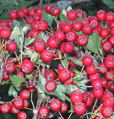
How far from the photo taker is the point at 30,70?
1.22 m

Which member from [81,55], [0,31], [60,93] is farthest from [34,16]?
[60,93]

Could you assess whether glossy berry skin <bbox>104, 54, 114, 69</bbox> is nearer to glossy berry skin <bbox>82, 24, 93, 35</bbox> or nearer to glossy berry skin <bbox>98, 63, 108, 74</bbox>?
glossy berry skin <bbox>98, 63, 108, 74</bbox>

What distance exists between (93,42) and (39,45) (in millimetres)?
366

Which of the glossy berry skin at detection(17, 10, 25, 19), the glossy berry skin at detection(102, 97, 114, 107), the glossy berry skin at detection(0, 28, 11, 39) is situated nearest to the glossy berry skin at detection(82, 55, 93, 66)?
the glossy berry skin at detection(102, 97, 114, 107)

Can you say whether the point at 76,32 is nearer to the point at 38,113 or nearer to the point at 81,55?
the point at 81,55

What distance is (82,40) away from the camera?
52.5 inches

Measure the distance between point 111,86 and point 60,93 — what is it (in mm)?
389

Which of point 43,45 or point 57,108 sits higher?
point 43,45

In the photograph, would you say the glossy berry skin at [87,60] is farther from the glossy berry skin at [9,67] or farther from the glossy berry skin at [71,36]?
the glossy berry skin at [9,67]

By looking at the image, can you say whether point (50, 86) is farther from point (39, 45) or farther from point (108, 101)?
point (108, 101)

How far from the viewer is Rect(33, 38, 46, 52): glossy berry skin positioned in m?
1.22

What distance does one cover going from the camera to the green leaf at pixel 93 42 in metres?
1.36

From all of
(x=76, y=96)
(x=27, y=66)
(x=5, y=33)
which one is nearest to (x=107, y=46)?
(x=76, y=96)

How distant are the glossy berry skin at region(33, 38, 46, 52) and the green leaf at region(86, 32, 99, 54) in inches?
12.2
